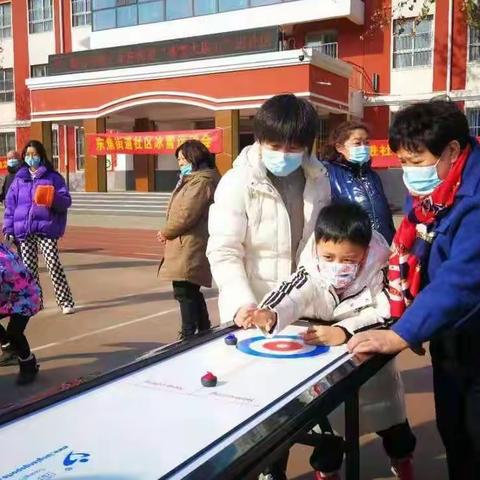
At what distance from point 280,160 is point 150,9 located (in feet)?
61.3

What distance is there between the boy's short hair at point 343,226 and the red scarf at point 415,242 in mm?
122

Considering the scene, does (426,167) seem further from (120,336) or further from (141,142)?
(141,142)

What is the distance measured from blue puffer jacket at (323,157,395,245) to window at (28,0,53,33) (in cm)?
2179

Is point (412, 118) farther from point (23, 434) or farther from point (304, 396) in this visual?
point (23, 434)

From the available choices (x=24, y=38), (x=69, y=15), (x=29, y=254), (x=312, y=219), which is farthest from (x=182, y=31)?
(x=312, y=219)

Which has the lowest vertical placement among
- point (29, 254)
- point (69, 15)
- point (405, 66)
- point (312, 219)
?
point (29, 254)

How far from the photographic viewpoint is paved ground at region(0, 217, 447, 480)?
285 cm

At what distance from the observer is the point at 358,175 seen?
3.55 meters

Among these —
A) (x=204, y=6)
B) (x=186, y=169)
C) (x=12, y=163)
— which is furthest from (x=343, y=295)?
(x=204, y=6)

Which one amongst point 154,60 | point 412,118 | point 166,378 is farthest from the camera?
point 154,60

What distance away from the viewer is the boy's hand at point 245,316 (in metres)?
1.96

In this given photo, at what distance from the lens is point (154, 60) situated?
1692cm

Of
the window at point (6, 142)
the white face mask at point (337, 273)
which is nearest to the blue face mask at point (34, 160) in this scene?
the white face mask at point (337, 273)

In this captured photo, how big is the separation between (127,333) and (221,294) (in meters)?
2.92
